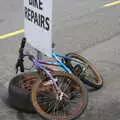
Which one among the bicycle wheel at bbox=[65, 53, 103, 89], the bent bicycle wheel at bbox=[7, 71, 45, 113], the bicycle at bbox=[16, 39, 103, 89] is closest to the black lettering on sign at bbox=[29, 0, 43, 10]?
the bicycle at bbox=[16, 39, 103, 89]

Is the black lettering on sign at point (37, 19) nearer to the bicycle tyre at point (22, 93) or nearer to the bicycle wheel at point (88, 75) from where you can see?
the bicycle tyre at point (22, 93)

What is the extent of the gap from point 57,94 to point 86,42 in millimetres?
3435

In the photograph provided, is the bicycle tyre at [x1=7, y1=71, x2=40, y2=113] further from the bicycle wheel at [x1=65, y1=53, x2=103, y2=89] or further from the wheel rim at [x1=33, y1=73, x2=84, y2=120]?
the bicycle wheel at [x1=65, y1=53, x2=103, y2=89]

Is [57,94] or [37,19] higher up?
[37,19]

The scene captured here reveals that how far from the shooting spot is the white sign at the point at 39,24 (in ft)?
16.6

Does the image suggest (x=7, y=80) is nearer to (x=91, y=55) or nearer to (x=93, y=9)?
(x=91, y=55)

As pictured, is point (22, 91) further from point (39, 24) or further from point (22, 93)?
point (39, 24)

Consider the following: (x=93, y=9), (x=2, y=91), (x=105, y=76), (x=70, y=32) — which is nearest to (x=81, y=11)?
(x=93, y=9)

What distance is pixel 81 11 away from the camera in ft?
34.8

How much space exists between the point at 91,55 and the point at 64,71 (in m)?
2.43

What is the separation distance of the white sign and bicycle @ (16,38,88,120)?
0.75 ft

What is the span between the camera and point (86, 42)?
8.35m

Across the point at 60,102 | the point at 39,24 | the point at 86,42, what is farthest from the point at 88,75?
the point at 86,42

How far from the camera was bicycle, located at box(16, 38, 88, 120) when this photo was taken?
5.00 metres
